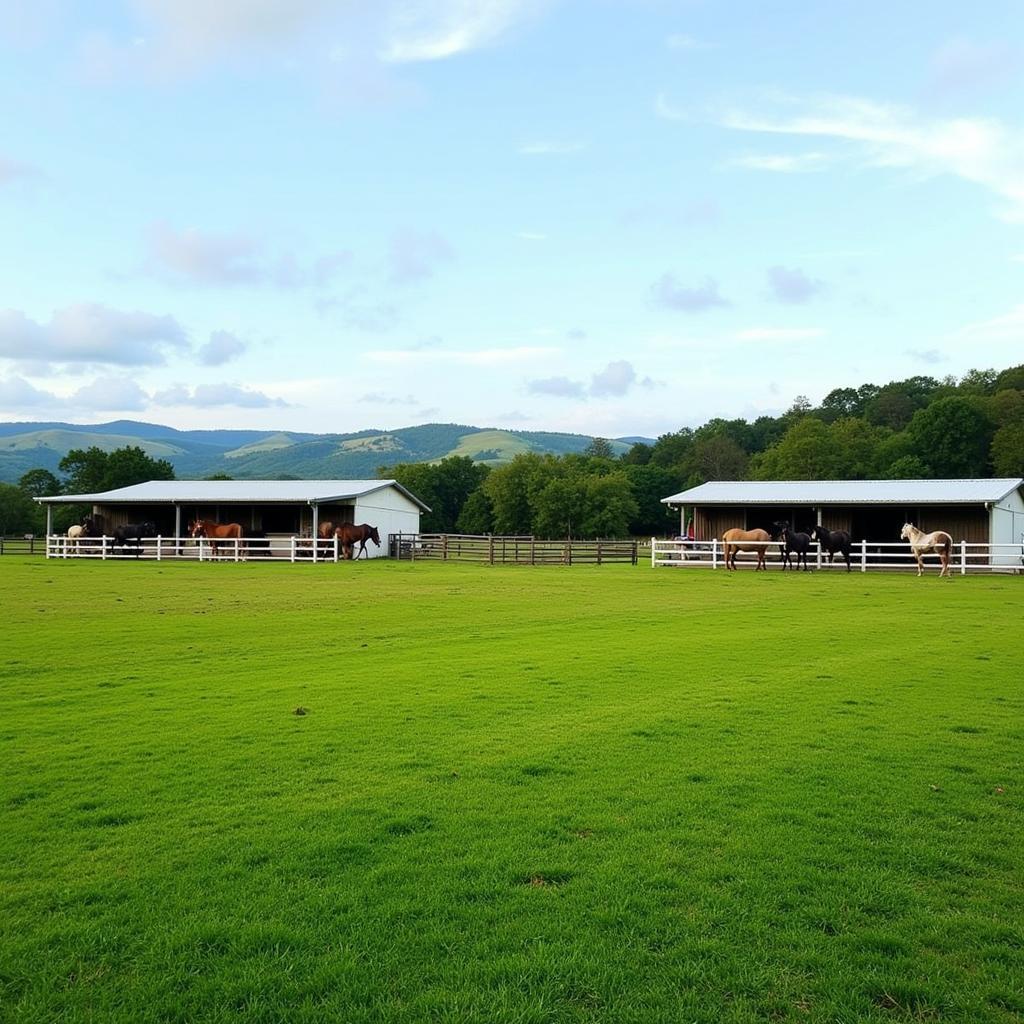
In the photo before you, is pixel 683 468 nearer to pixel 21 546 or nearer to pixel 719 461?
pixel 719 461

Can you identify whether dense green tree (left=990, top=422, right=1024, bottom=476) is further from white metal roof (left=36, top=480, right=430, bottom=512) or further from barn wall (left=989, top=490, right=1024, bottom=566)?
white metal roof (left=36, top=480, right=430, bottom=512)

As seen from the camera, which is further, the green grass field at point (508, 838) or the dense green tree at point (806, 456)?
the dense green tree at point (806, 456)

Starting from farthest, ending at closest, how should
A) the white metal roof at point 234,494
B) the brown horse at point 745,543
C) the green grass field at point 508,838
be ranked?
the white metal roof at point 234,494, the brown horse at point 745,543, the green grass field at point 508,838

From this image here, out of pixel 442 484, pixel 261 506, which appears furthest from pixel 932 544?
pixel 442 484

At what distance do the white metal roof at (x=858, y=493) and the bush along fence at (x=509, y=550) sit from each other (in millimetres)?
3553

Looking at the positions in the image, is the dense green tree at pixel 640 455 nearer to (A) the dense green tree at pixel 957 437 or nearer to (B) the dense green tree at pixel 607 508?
(B) the dense green tree at pixel 607 508

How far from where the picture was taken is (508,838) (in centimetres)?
485

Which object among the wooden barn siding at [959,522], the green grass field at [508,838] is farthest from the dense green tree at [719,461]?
the green grass field at [508,838]

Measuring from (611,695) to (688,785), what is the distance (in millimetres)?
2954

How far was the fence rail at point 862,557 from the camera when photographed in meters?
31.5

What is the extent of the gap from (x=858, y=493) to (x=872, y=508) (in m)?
0.84

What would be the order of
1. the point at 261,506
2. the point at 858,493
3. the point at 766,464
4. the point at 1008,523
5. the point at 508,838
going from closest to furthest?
the point at 508,838
the point at 1008,523
the point at 858,493
the point at 261,506
the point at 766,464

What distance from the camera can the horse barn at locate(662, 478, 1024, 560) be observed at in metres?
35.1

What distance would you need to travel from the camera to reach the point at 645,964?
11.8 feet
